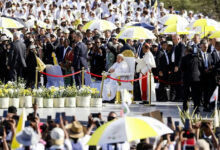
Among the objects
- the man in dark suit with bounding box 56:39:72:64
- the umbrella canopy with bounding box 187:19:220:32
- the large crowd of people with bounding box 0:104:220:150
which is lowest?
the large crowd of people with bounding box 0:104:220:150

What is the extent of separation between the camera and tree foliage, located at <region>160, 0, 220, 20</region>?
152 ft

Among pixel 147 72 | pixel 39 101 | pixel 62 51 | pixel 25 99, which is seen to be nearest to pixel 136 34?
pixel 147 72

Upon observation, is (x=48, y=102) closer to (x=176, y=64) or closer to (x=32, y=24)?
(x=176, y=64)

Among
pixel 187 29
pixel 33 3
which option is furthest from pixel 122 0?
pixel 187 29

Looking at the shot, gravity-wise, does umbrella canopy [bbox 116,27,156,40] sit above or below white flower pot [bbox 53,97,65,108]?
above

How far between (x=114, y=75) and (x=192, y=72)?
138 inches

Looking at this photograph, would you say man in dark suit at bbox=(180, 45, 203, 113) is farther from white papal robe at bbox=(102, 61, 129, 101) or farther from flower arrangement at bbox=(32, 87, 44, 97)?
flower arrangement at bbox=(32, 87, 44, 97)

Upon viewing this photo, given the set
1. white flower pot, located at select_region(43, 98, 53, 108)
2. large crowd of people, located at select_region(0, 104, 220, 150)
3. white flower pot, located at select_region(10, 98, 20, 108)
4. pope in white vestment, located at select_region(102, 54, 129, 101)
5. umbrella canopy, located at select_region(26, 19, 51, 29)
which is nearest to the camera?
large crowd of people, located at select_region(0, 104, 220, 150)

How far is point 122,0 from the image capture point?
35.9m

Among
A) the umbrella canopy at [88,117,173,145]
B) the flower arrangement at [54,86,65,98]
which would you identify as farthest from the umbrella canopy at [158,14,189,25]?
the umbrella canopy at [88,117,173,145]

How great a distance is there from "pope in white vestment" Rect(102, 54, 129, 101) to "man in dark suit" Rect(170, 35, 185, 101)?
5.43 feet

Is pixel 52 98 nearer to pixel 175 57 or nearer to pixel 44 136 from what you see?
pixel 175 57

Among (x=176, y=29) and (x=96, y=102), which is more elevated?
(x=176, y=29)

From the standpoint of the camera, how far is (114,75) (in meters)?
21.4
